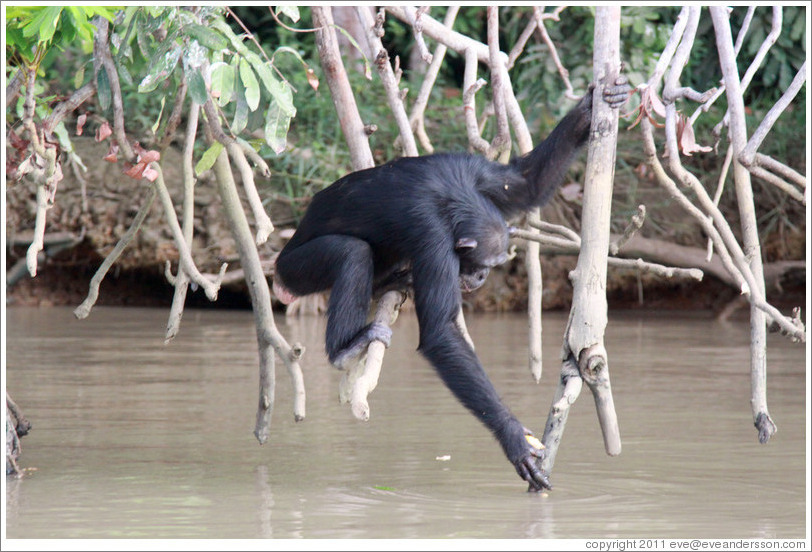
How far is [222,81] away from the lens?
4.39m

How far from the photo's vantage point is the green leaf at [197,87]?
173 inches

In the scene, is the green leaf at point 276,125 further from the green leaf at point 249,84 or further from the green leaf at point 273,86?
the green leaf at point 249,84

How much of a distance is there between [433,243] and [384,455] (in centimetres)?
166

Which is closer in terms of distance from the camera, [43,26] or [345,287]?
[43,26]

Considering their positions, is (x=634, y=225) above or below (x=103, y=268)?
above

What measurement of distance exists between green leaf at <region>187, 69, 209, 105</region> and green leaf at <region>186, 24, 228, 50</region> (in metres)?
0.13

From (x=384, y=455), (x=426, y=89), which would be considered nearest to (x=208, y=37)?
(x=426, y=89)

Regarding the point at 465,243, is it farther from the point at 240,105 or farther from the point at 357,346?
the point at 240,105

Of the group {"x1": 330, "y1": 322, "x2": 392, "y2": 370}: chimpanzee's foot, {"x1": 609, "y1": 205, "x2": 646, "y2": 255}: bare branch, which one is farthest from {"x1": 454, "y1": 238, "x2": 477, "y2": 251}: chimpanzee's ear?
{"x1": 609, "y1": 205, "x2": 646, "y2": 255}: bare branch

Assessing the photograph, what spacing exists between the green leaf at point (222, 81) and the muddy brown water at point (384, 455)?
1694 mm

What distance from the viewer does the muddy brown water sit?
4652 mm

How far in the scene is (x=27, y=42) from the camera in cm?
529

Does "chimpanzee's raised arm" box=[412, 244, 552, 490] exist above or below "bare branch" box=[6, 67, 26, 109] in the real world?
below

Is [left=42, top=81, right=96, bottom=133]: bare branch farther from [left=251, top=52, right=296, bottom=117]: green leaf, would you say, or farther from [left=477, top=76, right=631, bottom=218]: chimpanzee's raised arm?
[left=477, top=76, right=631, bottom=218]: chimpanzee's raised arm
